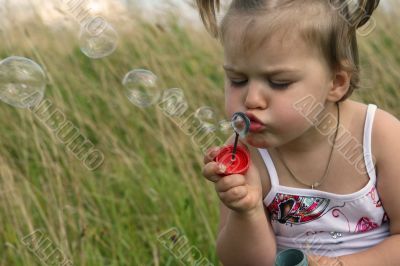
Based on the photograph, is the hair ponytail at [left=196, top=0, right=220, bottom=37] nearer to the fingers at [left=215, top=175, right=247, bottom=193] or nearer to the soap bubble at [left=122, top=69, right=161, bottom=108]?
the fingers at [left=215, top=175, right=247, bottom=193]

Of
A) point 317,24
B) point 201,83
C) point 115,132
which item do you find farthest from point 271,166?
point 201,83

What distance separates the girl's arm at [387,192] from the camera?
7.01 ft

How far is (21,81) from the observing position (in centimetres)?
299

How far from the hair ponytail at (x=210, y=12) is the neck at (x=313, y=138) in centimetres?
38

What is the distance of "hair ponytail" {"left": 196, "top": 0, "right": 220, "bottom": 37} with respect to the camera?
226 centimetres

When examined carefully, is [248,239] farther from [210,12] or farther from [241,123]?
[210,12]

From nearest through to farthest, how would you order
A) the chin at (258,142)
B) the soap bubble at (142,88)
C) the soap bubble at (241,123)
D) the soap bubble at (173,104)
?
the soap bubble at (241,123), the chin at (258,142), the soap bubble at (142,88), the soap bubble at (173,104)

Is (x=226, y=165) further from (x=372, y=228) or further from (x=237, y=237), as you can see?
(x=372, y=228)

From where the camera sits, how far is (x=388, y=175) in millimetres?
2141

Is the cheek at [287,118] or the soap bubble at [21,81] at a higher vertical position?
the soap bubble at [21,81]

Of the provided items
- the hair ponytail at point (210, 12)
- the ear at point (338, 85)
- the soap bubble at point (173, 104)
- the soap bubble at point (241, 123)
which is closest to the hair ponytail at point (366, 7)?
the ear at point (338, 85)

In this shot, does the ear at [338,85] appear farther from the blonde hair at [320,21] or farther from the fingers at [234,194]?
the fingers at [234,194]

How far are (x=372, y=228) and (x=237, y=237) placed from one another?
39 centimetres

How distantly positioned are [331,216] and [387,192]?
168 mm
